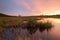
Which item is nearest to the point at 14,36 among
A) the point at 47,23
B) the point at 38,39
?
the point at 38,39

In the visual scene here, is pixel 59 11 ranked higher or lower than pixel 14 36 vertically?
higher

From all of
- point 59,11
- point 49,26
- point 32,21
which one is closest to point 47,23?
point 49,26

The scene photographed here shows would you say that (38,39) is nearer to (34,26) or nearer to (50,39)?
(50,39)

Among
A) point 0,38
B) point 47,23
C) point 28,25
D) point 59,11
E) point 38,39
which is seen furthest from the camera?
point 59,11

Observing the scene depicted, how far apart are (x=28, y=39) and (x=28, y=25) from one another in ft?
9.22

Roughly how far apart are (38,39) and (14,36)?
30.7 inches

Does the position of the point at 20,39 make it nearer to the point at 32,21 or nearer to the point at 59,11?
the point at 32,21

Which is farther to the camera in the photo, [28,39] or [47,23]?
[47,23]

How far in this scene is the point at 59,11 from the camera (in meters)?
11.1

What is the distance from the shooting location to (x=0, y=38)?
245 inches

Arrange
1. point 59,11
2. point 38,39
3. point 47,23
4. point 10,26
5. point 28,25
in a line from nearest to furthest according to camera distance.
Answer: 1. point 38,39
2. point 10,26
3. point 28,25
4. point 47,23
5. point 59,11

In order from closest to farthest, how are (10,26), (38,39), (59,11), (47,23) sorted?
1. (38,39)
2. (10,26)
3. (47,23)
4. (59,11)

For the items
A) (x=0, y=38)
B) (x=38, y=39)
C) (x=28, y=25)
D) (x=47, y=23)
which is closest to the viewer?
(x=0, y=38)

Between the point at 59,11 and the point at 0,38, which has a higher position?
the point at 59,11
